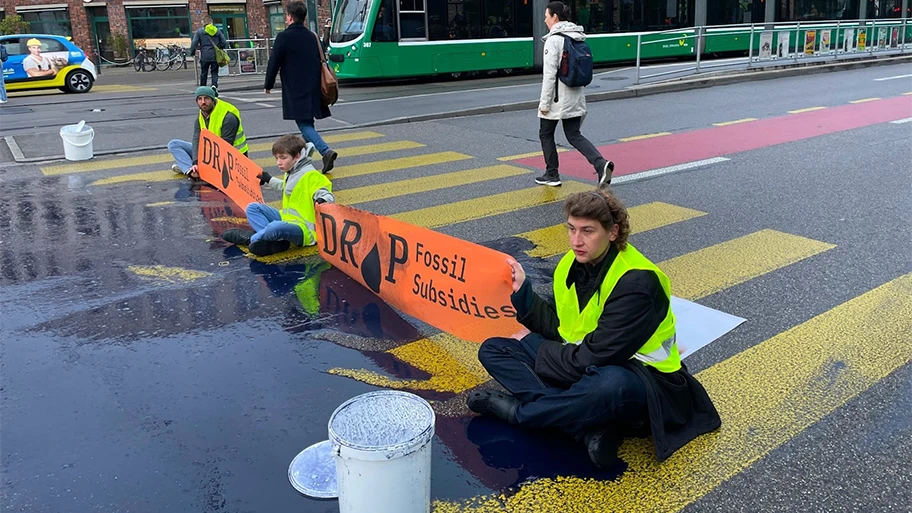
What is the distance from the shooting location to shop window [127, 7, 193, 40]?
3841 cm

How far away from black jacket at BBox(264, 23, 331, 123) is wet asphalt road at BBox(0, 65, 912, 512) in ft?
3.33

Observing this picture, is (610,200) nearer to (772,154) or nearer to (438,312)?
(438,312)

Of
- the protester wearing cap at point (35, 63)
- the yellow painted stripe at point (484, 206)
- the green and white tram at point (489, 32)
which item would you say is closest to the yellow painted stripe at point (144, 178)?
the yellow painted stripe at point (484, 206)

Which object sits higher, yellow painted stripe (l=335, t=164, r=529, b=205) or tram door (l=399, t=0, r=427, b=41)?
tram door (l=399, t=0, r=427, b=41)

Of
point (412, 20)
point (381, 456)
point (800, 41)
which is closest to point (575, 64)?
point (381, 456)

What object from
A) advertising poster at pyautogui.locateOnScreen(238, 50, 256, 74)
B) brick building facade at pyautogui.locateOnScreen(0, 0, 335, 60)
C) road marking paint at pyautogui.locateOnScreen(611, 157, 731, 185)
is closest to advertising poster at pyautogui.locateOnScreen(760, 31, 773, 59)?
road marking paint at pyautogui.locateOnScreen(611, 157, 731, 185)

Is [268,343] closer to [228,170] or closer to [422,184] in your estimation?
[228,170]

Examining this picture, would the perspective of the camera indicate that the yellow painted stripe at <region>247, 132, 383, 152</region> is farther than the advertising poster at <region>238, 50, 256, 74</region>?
No

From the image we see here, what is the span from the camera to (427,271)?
450cm

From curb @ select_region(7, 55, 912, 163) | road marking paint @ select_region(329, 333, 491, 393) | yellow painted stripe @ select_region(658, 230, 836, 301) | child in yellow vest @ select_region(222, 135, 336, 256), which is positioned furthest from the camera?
curb @ select_region(7, 55, 912, 163)

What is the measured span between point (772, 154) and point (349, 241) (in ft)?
21.8

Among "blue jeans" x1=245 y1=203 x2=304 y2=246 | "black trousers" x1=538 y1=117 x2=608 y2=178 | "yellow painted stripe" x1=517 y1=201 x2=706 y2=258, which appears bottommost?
"yellow painted stripe" x1=517 y1=201 x2=706 y2=258

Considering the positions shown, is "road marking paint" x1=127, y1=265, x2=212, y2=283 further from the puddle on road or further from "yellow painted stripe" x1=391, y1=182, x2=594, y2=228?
"yellow painted stripe" x1=391, y1=182, x2=594, y2=228

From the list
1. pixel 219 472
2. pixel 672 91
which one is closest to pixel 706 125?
pixel 672 91
